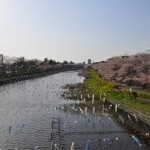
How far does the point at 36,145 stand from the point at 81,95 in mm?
29168

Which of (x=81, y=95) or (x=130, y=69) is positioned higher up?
(x=130, y=69)

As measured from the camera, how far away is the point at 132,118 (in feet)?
114

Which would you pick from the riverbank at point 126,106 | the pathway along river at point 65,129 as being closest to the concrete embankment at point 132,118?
the riverbank at point 126,106

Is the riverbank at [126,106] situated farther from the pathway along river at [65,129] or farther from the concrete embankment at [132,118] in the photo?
the pathway along river at [65,129]

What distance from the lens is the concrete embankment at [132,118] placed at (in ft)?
101

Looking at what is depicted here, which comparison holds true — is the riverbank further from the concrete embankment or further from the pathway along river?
the pathway along river

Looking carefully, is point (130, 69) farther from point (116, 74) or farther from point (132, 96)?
point (132, 96)

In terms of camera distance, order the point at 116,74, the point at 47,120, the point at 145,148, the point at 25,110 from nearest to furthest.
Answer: the point at 145,148 → the point at 47,120 → the point at 25,110 → the point at 116,74

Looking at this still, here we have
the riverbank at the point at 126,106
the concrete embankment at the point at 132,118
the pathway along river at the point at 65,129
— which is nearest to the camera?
the pathway along river at the point at 65,129

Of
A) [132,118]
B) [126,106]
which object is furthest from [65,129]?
[126,106]

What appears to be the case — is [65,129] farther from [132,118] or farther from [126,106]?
[126,106]

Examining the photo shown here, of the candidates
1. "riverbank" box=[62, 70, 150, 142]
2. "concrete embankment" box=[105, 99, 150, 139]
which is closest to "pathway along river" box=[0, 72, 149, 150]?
"concrete embankment" box=[105, 99, 150, 139]

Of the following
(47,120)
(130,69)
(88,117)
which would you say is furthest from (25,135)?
(130,69)

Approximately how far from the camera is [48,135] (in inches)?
1187
